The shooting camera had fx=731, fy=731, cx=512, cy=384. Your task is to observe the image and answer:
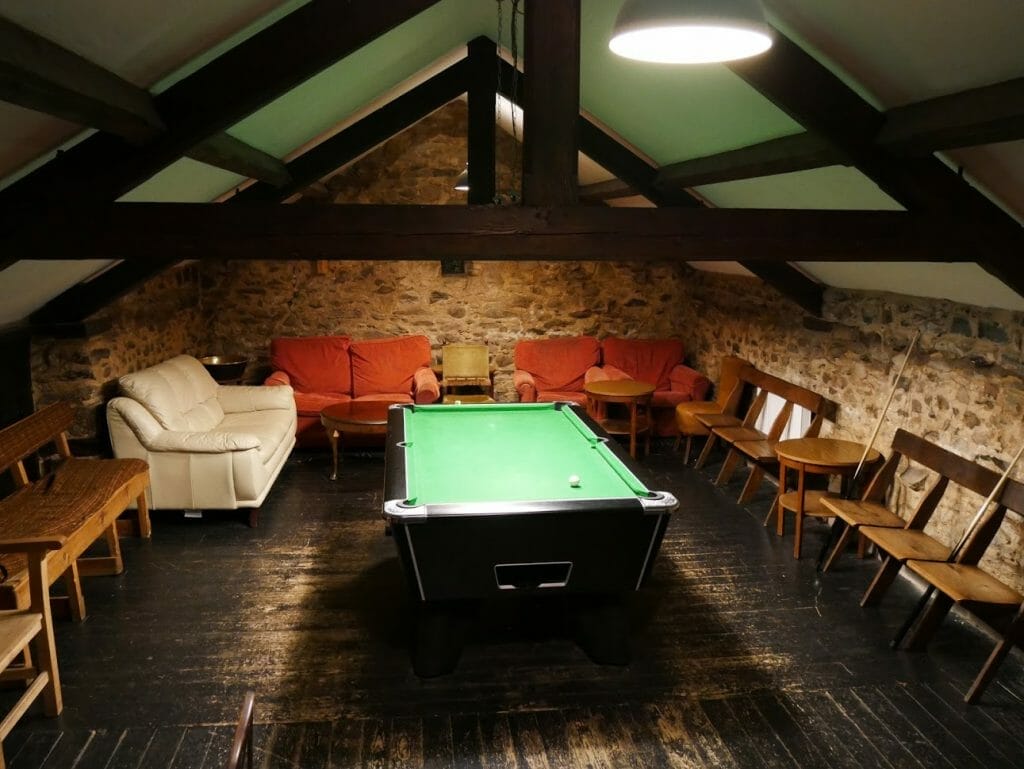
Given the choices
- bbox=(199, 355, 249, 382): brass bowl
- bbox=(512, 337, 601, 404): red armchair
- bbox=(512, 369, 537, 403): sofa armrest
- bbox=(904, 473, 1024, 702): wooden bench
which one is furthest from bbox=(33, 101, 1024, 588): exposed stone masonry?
bbox=(904, 473, 1024, 702): wooden bench

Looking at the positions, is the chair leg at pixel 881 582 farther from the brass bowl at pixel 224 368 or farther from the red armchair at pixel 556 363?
the brass bowl at pixel 224 368

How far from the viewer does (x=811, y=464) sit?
4645mm

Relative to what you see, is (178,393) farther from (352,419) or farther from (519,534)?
(519,534)

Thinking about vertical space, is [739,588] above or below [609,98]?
below

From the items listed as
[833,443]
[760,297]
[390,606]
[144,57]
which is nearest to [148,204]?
[144,57]

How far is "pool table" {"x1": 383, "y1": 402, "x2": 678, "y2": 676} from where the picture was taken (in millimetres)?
3098

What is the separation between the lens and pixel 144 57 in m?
2.67

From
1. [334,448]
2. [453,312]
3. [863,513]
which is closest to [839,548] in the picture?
[863,513]

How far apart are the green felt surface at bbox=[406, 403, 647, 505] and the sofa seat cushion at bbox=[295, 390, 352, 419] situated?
2148 mm

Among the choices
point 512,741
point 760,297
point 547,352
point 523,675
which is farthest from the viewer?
point 547,352

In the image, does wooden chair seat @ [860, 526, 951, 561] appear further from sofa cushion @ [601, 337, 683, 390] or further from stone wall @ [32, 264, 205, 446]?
stone wall @ [32, 264, 205, 446]

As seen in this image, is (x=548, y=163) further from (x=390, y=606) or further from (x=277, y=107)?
(x=390, y=606)

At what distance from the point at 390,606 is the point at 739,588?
80.3 inches

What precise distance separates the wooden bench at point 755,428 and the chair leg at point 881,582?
121 cm
